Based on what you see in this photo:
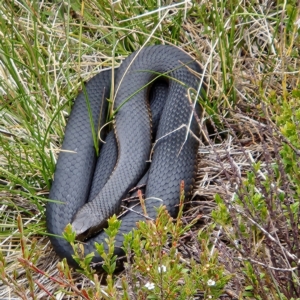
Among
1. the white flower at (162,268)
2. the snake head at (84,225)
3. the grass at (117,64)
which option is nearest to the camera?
the white flower at (162,268)

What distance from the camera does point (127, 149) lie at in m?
4.48

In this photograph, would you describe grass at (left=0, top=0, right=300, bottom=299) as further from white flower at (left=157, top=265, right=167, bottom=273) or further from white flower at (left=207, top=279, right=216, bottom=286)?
white flower at (left=157, top=265, right=167, bottom=273)

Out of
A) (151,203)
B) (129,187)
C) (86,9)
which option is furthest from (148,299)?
(86,9)

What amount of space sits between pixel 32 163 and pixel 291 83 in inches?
69.0

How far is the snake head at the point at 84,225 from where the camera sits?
4066 millimetres

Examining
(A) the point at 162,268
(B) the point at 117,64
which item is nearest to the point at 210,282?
(A) the point at 162,268

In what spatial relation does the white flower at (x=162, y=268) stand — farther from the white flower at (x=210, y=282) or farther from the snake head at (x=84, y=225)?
the snake head at (x=84, y=225)

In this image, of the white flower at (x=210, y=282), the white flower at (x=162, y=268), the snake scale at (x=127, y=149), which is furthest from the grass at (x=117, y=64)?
the white flower at (x=162, y=268)

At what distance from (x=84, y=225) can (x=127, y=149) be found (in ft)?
2.18

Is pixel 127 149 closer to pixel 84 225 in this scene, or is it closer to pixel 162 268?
pixel 84 225

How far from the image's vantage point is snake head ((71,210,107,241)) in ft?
13.3

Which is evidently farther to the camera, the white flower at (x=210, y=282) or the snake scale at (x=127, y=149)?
the snake scale at (x=127, y=149)

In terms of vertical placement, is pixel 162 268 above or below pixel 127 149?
above

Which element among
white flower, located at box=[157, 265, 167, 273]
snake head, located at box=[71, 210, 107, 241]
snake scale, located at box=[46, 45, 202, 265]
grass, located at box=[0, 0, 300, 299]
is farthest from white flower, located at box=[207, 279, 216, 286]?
snake head, located at box=[71, 210, 107, 241]
